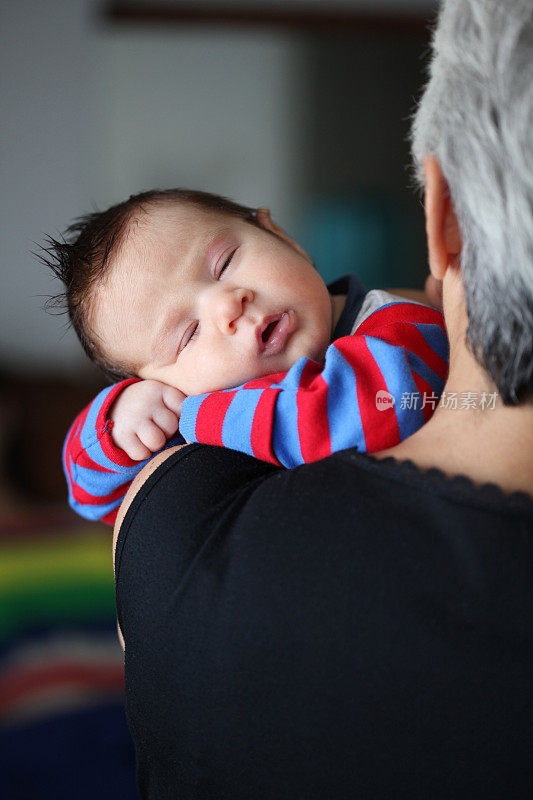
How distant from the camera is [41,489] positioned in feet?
12.0

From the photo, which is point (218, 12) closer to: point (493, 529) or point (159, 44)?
point (159, 44)

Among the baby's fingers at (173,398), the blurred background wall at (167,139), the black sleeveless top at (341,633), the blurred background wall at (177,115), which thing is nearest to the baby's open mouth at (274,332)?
the baby's fingers at (173,398)

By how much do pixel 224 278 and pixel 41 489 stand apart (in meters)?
2.87

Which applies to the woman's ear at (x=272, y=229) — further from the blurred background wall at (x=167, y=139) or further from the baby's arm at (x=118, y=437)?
the blurred background wall at (x=167, y=139)

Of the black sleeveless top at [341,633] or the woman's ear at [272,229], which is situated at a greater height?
the woman's ear at [272,229]

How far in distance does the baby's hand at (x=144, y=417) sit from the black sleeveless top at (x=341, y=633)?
0.22 meters

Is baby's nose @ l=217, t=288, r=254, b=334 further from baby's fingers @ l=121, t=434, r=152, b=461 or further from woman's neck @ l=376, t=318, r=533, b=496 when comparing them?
woman's neck @ l=376, t=318, r=533, b=496

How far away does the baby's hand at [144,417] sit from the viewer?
2.97 ft

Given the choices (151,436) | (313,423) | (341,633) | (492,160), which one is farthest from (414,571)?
(151,436)

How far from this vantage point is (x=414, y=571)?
59 cm

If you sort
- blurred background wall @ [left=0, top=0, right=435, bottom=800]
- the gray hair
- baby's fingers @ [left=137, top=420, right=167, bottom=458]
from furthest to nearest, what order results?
blurred background wall @ [left=0, top=0, right=435, bottom=800] → baby's fingers @ [left=137, top=420, right=167, bottom=458] → the gray hair

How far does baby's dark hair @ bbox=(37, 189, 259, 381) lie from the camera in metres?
1.03

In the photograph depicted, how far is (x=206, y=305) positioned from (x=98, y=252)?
178 millimetres

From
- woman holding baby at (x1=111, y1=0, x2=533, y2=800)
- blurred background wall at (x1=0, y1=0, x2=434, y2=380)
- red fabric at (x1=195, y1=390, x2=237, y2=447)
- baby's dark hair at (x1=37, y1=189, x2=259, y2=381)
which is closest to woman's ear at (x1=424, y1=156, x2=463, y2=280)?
woman holding baby at (x1=111, y1=0, x2=533, y2=800)
